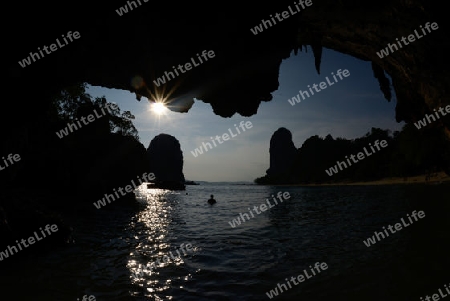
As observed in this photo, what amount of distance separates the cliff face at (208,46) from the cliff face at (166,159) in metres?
158

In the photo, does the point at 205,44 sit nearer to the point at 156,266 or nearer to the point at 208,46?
the point at 208,46

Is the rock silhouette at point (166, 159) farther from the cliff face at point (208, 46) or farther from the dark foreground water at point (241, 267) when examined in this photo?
the dark foreground water at point (241, 267)

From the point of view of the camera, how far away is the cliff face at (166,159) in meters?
168

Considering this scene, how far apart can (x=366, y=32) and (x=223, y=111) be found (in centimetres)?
805

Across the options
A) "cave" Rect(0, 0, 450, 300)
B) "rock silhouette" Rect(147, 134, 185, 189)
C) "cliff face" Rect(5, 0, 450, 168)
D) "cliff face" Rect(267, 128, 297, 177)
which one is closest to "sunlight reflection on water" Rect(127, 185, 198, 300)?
"cave" Rect(0, 0, 450, 300)

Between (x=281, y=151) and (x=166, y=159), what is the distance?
8619cm

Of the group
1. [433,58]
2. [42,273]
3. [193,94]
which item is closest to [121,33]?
[193,94]

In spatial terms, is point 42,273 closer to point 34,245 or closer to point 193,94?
point 34,245

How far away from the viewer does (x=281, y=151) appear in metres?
186

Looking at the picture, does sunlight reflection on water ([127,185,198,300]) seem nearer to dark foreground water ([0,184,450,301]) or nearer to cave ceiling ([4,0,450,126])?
dark foreground water ([0,184,450,301])

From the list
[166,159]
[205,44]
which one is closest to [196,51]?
[205,44]

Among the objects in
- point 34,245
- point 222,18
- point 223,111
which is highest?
point 222,18

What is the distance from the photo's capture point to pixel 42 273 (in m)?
6.22

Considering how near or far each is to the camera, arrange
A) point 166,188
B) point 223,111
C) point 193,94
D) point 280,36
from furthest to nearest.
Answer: point 166,188 < point 223,111 < point 193,94 < point 280,36
